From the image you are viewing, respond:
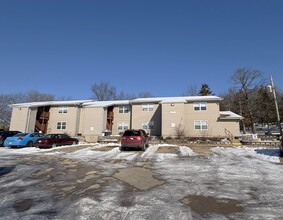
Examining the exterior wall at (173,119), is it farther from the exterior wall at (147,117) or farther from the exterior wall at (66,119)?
the exterior wall at (66,119)

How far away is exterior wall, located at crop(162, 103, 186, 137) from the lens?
25.1 m

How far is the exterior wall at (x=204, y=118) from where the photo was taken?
25.4m

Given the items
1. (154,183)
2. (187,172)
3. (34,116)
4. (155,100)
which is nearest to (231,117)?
(155,100)

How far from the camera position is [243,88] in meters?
37.0

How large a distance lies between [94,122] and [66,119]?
5.69 metres

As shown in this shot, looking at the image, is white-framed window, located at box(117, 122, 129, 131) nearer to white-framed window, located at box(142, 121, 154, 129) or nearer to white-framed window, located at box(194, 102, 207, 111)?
white-framed window, located at box(142, 121, 154, 129)

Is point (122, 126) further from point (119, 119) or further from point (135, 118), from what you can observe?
point (135, 118)

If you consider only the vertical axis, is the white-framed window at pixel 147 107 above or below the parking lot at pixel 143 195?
above

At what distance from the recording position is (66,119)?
31094 millimetres

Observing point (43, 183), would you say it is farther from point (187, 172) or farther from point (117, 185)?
point (187, 172)

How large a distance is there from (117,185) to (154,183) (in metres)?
1.20

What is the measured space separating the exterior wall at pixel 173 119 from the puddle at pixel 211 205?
20545 mm

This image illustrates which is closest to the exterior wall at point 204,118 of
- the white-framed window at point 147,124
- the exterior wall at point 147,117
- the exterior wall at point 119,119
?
the exterior wall at point 147,117

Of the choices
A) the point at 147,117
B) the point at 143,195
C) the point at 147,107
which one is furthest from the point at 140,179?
the point at 147,107
